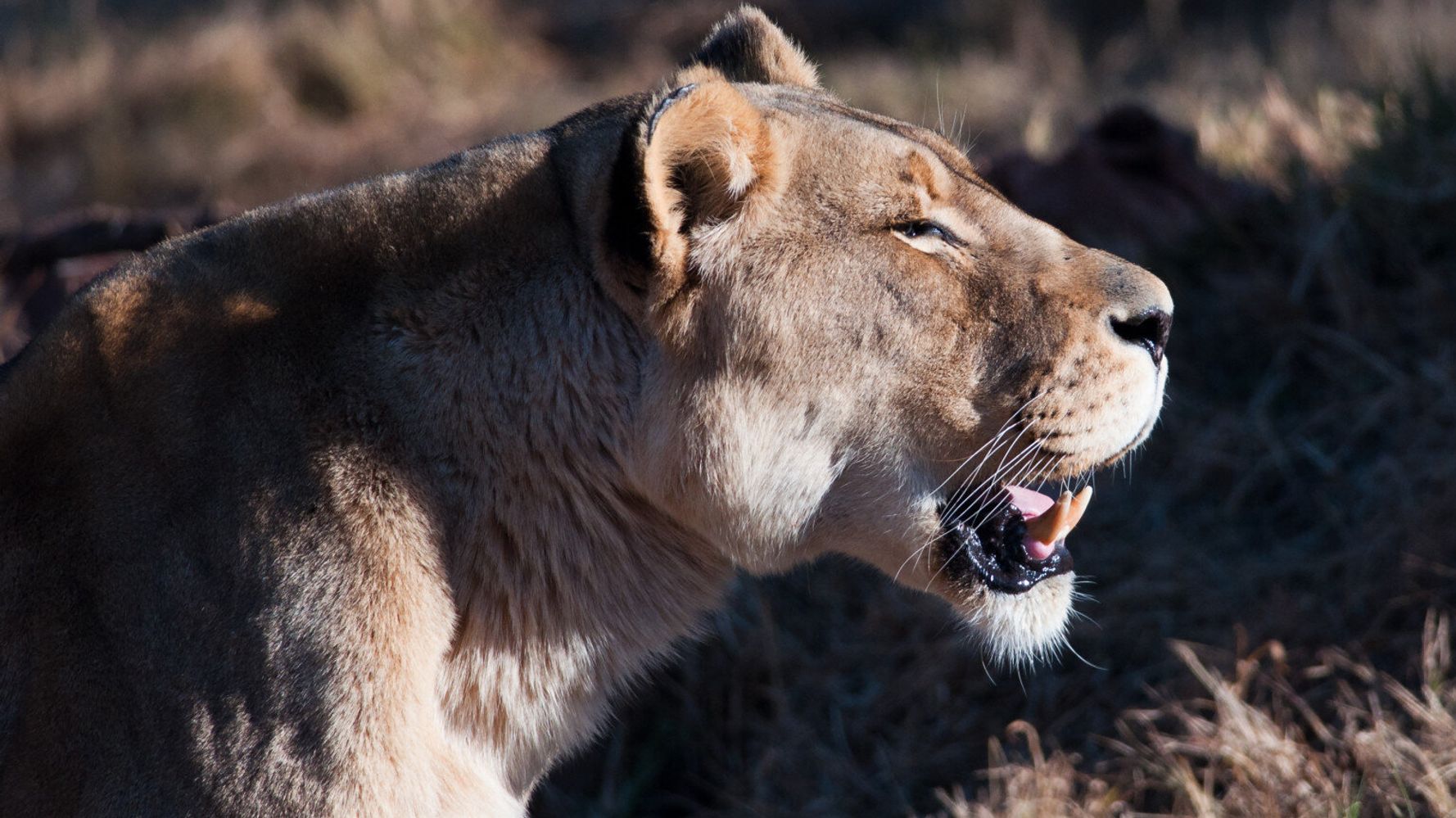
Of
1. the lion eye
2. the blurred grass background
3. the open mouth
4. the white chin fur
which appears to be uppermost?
the lion eye

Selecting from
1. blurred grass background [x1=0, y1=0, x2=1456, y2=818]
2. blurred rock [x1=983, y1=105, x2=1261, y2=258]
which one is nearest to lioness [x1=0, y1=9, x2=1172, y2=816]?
blurred grass background [x1=0, y1=0, x2=1456, y2=818]

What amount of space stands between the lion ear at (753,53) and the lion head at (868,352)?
15.6 inches

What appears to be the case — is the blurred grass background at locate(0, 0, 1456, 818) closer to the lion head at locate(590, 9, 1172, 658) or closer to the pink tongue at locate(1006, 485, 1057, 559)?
the lion head at locate(590, 9, 1172, 658)

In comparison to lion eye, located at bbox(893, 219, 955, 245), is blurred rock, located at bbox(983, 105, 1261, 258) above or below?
below

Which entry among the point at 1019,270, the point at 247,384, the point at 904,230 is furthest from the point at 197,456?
the point at 1019,270

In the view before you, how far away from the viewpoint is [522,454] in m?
2.58

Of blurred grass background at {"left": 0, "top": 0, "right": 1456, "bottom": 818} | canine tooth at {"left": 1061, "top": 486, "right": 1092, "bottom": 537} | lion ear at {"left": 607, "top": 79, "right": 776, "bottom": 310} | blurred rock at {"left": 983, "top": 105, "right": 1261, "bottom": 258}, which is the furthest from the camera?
blurred rock at {"left": 983, "top": 105, "right": 1261, "bottom": 258}

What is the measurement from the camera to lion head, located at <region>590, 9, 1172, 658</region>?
101 inches

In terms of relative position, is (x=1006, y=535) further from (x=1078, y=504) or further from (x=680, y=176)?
(x=680, y=176)

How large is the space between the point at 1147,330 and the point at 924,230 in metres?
0.49

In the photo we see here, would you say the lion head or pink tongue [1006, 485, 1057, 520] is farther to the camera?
pink tongue [1006, 485, 1057, 520]

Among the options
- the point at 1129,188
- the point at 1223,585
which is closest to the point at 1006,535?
the point at 1223,585

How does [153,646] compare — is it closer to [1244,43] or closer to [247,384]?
[247,384]

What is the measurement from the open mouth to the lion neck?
0.65 meters
